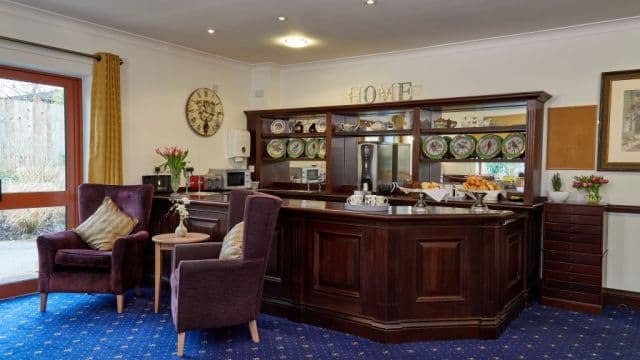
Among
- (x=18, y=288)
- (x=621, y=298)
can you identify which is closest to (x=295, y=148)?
(x=18, y=288)

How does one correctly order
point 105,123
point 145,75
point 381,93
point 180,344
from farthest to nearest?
point 381,93 → point 145,75 → point 105,123 → point 180,344

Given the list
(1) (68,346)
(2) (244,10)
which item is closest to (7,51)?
(2) (244,10)

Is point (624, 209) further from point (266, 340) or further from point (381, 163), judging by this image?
point (266, 340)

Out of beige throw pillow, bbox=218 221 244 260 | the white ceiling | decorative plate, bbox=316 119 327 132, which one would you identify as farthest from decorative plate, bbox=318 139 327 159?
beige throw pillow, bbox=218 221 244 260

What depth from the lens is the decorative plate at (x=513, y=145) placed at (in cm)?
490

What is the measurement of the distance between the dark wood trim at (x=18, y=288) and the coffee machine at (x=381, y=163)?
12.5 feet

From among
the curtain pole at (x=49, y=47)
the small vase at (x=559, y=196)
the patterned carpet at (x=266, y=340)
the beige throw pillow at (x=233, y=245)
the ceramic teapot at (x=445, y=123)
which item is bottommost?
the patterned carpet at (x=266, y=340)

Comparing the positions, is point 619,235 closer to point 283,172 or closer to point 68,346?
point 283,172

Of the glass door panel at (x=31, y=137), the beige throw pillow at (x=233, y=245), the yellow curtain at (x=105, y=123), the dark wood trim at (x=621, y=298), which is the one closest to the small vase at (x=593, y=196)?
the dark wood trim at (x=621, y=298)

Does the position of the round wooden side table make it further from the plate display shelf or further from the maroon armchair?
the plate display shelf

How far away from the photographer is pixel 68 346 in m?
3.35

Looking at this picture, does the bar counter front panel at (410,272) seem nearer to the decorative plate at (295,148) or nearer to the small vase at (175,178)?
the small vase at (175,178)

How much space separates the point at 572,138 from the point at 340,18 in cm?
265

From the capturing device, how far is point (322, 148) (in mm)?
6254
